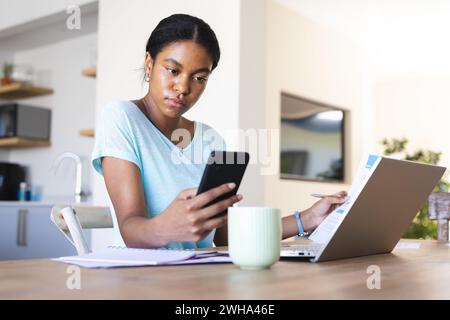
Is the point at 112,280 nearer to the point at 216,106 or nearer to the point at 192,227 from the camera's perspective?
the point at 192,227

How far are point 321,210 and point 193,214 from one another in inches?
19.1

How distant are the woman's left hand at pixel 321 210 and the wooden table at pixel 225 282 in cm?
36

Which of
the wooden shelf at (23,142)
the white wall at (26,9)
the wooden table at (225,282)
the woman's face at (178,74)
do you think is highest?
the white wall at (26,9)

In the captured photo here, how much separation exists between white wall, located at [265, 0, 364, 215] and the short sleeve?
309cm

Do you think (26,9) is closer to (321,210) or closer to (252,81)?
(252,81)

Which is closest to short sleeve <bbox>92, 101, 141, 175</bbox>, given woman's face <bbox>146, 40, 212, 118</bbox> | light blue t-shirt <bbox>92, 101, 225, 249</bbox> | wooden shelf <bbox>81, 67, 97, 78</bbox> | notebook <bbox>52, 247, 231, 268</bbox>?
light blue t-shirt <bbox>92, 101, 225, 249</bbox>

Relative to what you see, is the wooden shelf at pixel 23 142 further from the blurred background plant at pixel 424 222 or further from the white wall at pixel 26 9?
the blurred background plant at pixel 424 222

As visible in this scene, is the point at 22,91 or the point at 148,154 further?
the point at 22,91

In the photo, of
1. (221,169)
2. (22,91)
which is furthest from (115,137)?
(22,91)

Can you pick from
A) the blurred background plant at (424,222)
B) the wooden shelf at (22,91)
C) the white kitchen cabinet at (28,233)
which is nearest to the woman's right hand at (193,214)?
the white kitchen cabinet at (28,233)

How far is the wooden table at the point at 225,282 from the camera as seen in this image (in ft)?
1.98

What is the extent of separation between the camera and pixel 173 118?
4.92ft

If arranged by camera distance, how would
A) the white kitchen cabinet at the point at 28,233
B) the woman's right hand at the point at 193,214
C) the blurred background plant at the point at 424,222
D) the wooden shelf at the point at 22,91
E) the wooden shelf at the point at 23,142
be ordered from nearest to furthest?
the woman's right hand at the point at 193,214
the white kitchen cabinet at the point at 28,233
the wooden shelf at the point at 23,142
the wooden shelf at the point at 22,91
the blurred background plant at the point at 424,222

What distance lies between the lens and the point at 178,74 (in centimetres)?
140
